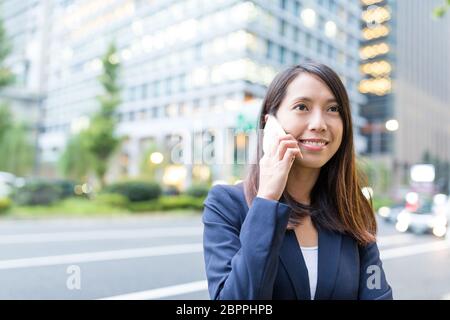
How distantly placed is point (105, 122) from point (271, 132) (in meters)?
4.94

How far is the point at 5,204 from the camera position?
176 cm

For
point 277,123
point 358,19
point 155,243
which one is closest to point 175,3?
point 358,19

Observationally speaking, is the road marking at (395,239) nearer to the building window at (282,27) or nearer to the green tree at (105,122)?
the building window at (282,27)

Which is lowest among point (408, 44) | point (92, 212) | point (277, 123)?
point (92, 212)

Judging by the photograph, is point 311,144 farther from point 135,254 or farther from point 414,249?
point 414,249

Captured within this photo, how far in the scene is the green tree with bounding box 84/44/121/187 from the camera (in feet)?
7.18

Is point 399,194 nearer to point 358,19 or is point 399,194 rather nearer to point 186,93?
point 358,19

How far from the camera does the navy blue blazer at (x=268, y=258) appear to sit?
592 millimetres

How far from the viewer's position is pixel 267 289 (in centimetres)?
61

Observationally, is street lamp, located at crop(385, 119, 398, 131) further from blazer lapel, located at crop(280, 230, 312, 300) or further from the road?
blazer lapel, located at crop(280, 230, 312, 300)

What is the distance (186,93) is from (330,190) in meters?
1.26

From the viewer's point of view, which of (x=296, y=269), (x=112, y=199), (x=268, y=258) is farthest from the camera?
(x=112, y=199)

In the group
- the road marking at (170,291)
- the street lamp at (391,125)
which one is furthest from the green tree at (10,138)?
the street lamp at (391,125)

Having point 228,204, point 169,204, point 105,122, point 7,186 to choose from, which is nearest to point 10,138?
point 7,186
